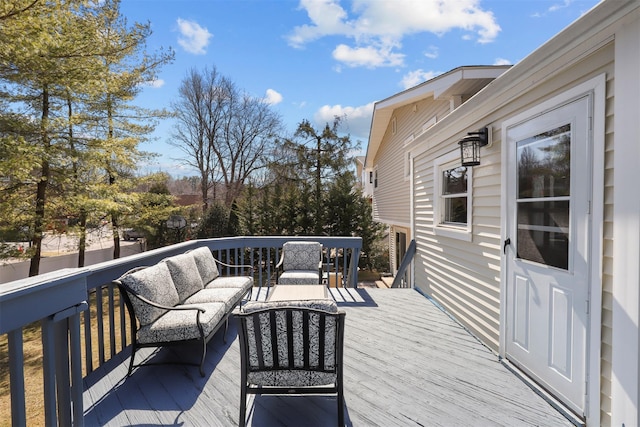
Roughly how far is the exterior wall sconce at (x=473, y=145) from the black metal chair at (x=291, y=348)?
100 inches

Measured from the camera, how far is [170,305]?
3158mm

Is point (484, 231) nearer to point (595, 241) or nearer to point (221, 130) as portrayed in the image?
point (595, 241)

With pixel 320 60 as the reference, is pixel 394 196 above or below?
below

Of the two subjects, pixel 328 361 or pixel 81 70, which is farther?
pixel 81 70

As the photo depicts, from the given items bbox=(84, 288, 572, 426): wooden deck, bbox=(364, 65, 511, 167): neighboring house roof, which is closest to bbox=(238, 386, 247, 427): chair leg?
bbox=(84, 288, 572, 426): wooden deck

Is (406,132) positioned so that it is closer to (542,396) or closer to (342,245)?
(342,245)

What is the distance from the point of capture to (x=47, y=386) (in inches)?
67.4

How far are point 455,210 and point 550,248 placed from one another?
7.04 ft

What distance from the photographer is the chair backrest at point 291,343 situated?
211 cm

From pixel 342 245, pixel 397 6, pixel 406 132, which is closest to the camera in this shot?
pixel 397 6

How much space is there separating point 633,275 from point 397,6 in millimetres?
5060

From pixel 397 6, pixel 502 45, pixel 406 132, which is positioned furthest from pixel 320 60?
pixel 502 45

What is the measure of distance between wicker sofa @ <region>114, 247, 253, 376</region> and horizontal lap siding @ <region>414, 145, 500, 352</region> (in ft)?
9.52

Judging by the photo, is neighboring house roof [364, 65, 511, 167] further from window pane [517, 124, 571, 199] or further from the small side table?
the small side table
